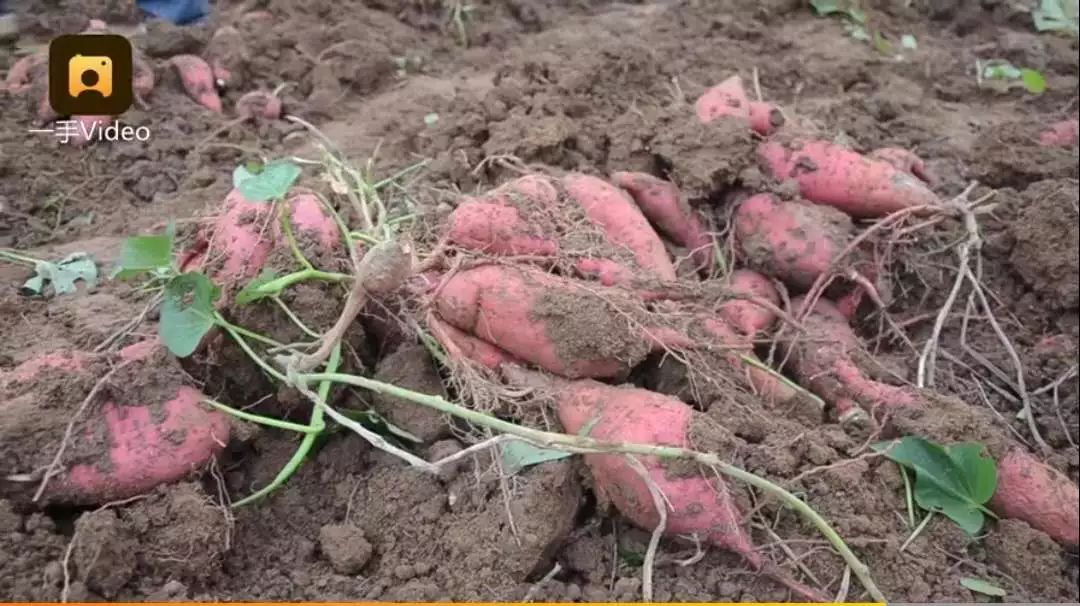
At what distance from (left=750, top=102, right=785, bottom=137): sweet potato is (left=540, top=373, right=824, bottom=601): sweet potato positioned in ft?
2.01

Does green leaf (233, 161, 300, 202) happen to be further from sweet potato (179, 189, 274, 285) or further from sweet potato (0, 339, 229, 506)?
sweet potato (0, 339, 229, 506)

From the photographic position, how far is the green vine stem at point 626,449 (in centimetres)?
97

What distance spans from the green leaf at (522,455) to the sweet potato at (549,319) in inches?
4.8

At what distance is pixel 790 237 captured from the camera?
4.67 feet

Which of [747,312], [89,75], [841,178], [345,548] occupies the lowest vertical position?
[345,548]

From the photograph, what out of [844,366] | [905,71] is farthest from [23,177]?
[905,71]

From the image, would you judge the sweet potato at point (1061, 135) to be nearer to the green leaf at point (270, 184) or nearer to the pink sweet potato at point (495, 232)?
the pink sweet potato at point (495, 232)

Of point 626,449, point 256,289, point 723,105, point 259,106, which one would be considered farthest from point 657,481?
point 259,106

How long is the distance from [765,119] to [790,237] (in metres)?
0.23

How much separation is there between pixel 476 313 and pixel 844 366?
50 cm

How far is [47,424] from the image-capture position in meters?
0.99

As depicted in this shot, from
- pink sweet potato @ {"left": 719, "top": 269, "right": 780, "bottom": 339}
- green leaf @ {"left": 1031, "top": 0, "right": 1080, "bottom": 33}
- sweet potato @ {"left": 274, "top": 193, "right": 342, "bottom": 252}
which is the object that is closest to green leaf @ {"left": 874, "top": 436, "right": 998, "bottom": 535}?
pink sweet potato @ {"left": 719, "top": 269, "right": 780, "bottom": 339}

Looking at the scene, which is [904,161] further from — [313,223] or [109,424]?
[109,424]

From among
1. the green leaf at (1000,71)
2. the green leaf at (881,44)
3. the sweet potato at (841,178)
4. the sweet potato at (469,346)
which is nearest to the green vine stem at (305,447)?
the sweet potato at (469,346)
